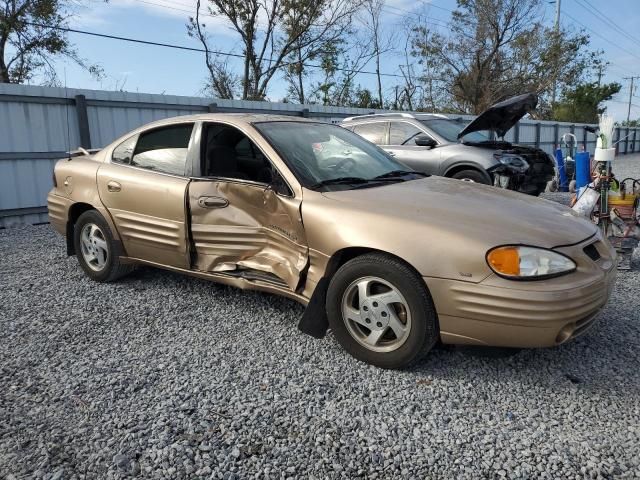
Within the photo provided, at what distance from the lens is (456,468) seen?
2.10m

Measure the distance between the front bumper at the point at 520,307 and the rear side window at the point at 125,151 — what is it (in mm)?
3019

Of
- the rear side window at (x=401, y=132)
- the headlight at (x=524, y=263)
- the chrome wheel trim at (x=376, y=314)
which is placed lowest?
the chrome wheel trim at (x=376, y=314)

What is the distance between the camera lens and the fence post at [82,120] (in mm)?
8242

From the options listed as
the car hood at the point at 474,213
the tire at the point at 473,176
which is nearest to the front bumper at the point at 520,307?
the car hood at the point at 474,213

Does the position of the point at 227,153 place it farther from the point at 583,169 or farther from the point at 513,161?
the point at 513,161

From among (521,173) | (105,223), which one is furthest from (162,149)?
(521,173)

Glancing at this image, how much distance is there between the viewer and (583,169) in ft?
19.6

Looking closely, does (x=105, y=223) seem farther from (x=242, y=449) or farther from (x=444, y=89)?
(x=444, y=89)

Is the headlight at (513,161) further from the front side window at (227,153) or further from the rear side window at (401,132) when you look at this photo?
the front side window at (227,153)

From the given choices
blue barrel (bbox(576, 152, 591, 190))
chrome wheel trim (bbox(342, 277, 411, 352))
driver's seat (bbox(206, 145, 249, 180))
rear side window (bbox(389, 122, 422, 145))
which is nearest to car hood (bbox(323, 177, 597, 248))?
chrome wheel trim (bbox(342, 277, 411, 352))

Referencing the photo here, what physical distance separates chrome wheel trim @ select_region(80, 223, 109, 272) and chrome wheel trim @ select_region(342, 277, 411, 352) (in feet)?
8.39

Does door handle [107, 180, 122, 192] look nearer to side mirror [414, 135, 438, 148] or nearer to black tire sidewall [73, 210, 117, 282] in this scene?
black tire sidewall [73, 210, 117, 282]

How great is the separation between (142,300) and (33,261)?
7.39 ft

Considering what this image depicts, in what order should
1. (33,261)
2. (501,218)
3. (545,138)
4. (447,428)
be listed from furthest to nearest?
(545,138) → (33,261) → (501,218) → (447,428)
